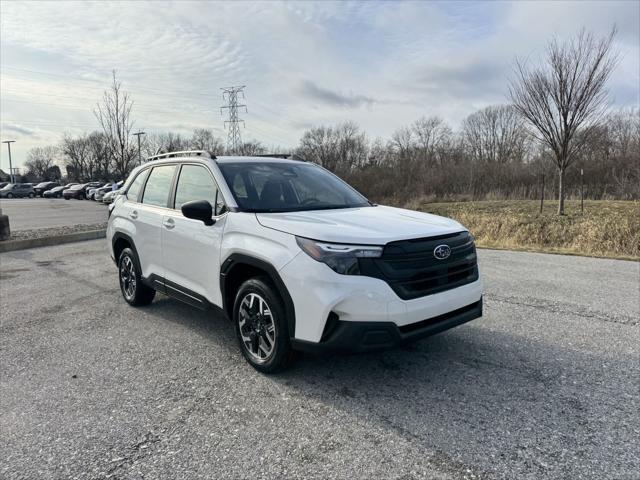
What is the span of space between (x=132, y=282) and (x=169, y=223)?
1517 millimetres

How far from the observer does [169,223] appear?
4.59m

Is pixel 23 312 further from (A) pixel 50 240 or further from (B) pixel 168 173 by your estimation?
(A) pixel 50 240

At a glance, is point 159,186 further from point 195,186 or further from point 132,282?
point 132,282

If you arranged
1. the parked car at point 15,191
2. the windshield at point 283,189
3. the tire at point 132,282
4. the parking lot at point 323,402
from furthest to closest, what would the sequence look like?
the parked car at point 15,191, the tire at point 132,282, the windshield at point 283,189, the parking lot at point 323,402

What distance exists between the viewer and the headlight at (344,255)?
3020mm

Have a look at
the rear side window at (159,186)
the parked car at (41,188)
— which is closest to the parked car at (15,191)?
the parked car at (41,188)

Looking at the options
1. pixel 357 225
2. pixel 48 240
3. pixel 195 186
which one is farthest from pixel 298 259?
pixel 48 240

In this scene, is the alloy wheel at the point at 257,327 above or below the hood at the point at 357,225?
below

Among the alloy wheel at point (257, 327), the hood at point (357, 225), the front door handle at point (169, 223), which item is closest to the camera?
the hood at point (357, 225)

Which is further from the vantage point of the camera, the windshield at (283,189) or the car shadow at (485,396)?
the windshield at (283,189)

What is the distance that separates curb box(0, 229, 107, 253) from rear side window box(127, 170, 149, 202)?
666 cm

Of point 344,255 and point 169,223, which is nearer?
point 344,255

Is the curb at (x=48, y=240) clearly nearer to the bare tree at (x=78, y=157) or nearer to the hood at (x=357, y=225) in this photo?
the hood at (x=357, y=225)

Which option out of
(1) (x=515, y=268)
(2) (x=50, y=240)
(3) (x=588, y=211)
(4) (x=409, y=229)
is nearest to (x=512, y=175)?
(3) (x=588, y=211)
